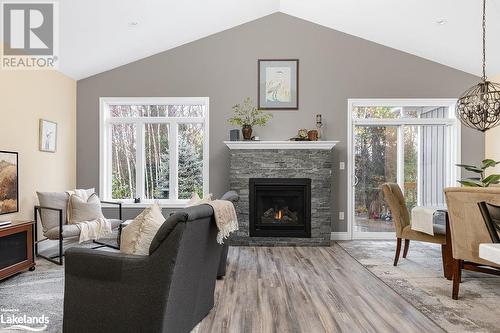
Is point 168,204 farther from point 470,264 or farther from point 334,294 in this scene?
Answer: point 470,264

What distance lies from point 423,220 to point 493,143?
2.79 m

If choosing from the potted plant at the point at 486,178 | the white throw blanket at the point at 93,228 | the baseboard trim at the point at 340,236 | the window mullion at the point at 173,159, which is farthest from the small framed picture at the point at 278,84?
the white throw blanket at the point at 93,228

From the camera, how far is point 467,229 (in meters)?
2.84

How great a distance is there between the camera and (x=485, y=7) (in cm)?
387

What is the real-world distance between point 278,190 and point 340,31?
284 centimetres

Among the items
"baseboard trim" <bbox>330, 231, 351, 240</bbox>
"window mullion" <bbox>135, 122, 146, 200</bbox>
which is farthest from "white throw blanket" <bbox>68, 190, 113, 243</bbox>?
"baseboard trim" <bbox>330, 231, 351, 240</bbox>

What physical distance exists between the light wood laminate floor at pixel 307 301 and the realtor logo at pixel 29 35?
3.54 meters

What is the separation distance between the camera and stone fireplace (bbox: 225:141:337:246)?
204 inches

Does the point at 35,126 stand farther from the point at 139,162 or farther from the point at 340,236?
the point at 340,236

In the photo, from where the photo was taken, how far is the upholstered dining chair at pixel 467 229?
276cm

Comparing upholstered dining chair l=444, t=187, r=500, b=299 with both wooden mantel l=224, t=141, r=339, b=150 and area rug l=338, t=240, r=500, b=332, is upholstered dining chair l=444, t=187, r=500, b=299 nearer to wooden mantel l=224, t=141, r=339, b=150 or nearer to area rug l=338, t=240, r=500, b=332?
area rug l=338, t=240, r=500, b=332

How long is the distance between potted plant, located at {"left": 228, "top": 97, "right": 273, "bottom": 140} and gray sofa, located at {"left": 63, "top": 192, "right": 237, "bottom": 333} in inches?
129

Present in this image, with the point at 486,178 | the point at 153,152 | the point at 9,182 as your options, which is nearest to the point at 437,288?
the point at 486,178

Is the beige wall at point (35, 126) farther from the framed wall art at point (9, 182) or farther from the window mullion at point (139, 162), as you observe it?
the window mullion at point (139, 162)
